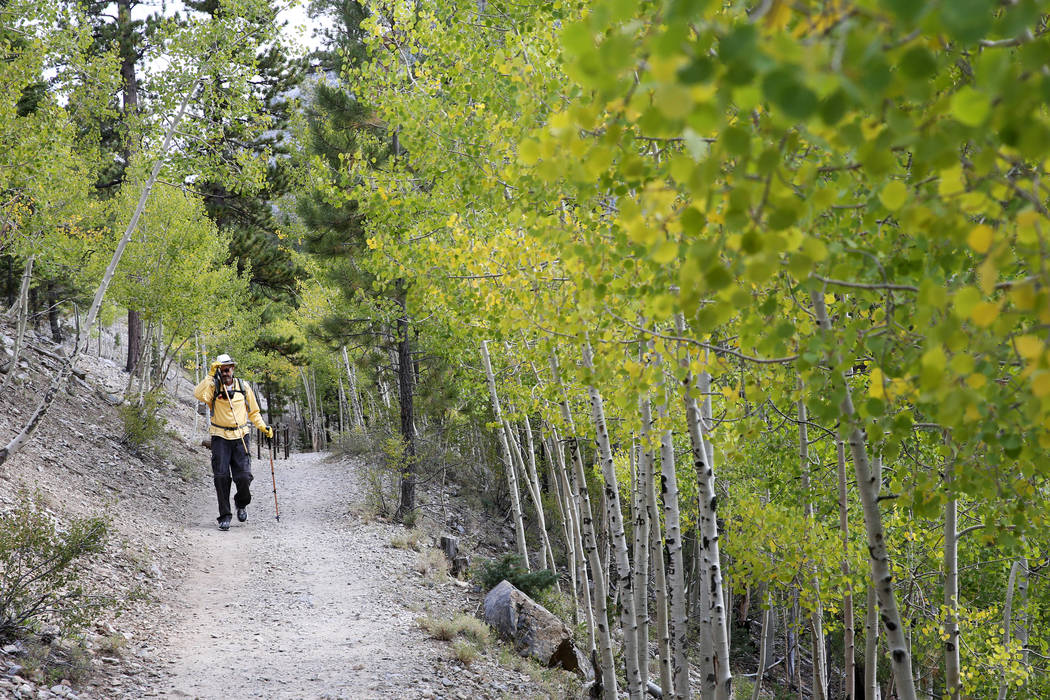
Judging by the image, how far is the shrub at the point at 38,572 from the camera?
478 centimetres

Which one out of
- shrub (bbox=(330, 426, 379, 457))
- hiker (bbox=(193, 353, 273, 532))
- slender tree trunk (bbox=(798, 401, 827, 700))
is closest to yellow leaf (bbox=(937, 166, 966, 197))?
slender tree trunk (bbox=(798, 401, 827, 700))

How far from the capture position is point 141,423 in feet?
40.9

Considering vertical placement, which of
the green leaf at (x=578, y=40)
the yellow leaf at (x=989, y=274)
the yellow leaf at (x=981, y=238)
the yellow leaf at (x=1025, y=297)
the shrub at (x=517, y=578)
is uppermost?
the green leaf at (x=578, y=40)

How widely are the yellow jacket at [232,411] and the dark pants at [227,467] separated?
0.14 meters

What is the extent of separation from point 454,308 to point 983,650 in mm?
8880

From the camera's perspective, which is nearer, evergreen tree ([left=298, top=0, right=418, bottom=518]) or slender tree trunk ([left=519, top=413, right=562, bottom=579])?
slender tree trunk ([left=519, top=413, right=562, bottom=579])

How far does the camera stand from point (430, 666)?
6.19m

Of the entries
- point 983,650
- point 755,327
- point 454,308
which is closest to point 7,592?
point 454,308

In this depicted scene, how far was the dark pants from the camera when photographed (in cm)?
927

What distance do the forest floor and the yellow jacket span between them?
1471mm

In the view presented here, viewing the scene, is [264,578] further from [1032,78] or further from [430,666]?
[1032,78]

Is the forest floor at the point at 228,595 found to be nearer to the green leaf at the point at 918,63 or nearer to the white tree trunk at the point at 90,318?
the white tree trunk at the point at 90,318

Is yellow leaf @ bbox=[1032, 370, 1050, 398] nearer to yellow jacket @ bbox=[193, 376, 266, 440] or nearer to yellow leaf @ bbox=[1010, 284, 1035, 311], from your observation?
yellow leaf @ bbox=[1010, 284, 1035, 311]

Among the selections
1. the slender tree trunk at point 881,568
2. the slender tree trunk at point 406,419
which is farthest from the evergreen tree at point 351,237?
the slender tree trunk at point 881,568
